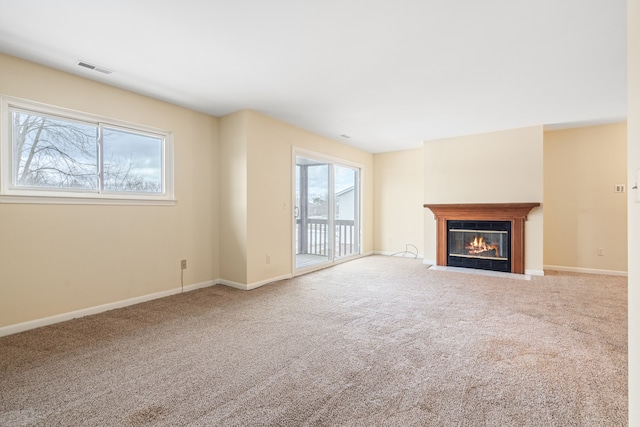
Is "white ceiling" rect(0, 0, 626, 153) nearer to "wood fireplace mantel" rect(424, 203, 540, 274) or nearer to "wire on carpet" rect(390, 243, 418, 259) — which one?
"wood fireplace mantel" rect(424, 203, 540, 274)

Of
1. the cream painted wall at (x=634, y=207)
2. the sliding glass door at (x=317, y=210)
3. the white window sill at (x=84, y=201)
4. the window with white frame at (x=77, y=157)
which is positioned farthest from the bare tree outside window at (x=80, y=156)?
the cream painted wall at (x=634, y=207)

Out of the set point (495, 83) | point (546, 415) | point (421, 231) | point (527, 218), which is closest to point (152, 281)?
point (546, 415)

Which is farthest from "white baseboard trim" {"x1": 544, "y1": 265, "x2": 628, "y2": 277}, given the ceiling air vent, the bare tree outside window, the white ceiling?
the ceiling air vent

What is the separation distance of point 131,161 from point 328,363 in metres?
3.11

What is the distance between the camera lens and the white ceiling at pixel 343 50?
6.51 feet

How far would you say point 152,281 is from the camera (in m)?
3.55

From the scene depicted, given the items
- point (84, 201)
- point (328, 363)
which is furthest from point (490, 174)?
point (84, 201)

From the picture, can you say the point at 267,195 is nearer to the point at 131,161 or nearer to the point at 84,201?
the point at 131,161

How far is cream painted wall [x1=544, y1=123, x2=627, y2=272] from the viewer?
4.55 meters

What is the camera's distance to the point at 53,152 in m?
2.88

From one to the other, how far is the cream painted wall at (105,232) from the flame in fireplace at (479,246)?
13.6ft

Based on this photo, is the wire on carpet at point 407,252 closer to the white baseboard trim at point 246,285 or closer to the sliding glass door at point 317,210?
the sliding glass door at point 317,210

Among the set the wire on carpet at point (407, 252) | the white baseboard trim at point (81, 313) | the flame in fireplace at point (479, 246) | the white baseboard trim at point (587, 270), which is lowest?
the white baseboard trim at point (81, 313)

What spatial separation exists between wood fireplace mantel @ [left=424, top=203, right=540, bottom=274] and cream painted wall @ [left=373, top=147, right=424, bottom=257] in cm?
97
